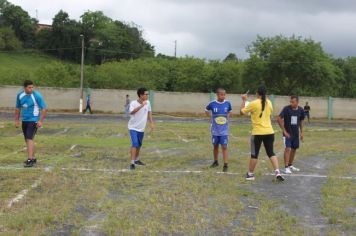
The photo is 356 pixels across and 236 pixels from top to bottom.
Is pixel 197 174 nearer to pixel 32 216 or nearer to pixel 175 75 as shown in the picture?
pixel 32 216

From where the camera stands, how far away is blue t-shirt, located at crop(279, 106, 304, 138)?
10.6 metres

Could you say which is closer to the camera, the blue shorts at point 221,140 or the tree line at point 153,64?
the blue shorts at point 221,140

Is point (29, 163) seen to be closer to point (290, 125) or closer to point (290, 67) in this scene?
point (290, 125)

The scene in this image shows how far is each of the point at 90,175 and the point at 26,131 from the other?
2.04 metres

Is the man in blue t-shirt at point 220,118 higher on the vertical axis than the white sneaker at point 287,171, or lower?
higher

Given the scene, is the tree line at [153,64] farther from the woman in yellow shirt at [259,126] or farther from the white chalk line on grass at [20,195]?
the white chalk line on grass at [20,195]

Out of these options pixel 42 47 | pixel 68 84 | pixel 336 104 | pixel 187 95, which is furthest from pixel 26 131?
pixel 42 47

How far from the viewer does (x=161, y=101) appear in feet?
144

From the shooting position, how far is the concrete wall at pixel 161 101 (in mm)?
42531

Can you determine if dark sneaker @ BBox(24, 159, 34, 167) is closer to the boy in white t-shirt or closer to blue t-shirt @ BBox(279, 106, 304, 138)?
the boy in white t-shirt

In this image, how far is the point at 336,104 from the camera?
151 ft


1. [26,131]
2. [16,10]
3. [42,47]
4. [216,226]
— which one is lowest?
[216,226]

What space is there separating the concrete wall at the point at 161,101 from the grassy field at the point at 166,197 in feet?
98.8

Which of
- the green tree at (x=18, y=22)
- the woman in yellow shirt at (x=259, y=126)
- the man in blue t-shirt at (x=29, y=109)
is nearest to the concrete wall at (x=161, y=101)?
the man in blue t-shirt at (x=29, y=109)
